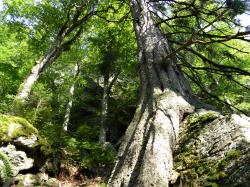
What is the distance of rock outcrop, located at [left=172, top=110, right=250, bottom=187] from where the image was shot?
3238 mm

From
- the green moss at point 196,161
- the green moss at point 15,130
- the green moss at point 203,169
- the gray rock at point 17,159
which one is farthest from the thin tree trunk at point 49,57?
the green moss at point 203,169

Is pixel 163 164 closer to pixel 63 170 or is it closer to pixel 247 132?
pixel 247 132

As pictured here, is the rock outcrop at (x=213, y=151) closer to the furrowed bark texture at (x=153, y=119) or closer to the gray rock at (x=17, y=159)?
the furrowed bark texture at (x=153, y=119)

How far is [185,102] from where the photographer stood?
502 cm

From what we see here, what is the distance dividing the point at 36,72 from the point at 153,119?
29.3ft

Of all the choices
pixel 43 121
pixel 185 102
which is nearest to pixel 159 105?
pixel 185 102

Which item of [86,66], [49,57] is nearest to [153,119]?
[49,57]

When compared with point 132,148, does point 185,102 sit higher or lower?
higher

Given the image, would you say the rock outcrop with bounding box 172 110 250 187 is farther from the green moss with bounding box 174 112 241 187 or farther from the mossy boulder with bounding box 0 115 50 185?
the mossy boulder with bounding box 0 115 50 185

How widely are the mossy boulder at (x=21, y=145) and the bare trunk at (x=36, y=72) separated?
14.6 feet

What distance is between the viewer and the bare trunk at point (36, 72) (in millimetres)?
11070

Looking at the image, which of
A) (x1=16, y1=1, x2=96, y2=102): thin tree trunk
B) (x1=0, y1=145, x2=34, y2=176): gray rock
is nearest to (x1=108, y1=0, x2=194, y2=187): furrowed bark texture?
(x1=0, y1=145, x2=34, y2=176): gray rock

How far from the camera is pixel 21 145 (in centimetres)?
598

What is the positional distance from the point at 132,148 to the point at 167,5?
5.68 metres
